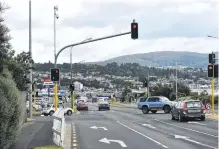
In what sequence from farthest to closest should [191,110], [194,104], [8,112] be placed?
[194,104]
[191,110]
[8,112]

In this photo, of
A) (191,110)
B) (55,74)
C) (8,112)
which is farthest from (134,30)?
(8,112)

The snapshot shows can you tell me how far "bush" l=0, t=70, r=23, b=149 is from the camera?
47.3 ft

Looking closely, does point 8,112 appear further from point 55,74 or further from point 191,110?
point 191,110

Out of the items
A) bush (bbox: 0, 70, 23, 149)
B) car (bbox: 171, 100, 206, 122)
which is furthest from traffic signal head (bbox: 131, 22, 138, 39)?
bush (bbox: 0, 70, 23, 149)

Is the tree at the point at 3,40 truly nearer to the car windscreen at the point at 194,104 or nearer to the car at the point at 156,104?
the car windscreen at the point at 194,104

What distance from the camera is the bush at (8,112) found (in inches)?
567

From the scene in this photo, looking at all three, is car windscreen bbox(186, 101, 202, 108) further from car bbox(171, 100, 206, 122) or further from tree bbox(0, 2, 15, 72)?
tree bbox(0, 2, 15, 72)

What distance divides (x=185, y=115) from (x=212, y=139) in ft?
42.6

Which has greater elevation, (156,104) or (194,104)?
(194,104)

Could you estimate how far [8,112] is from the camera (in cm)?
1468

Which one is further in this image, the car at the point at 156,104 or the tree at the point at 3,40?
the car at the point at 156,104

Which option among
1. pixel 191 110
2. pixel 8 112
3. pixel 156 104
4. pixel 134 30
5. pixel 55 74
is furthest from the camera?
pixel 156 104

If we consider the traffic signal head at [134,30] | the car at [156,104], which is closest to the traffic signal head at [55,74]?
the traffic signal head at [134,30]

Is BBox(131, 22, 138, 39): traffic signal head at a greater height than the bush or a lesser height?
greater
